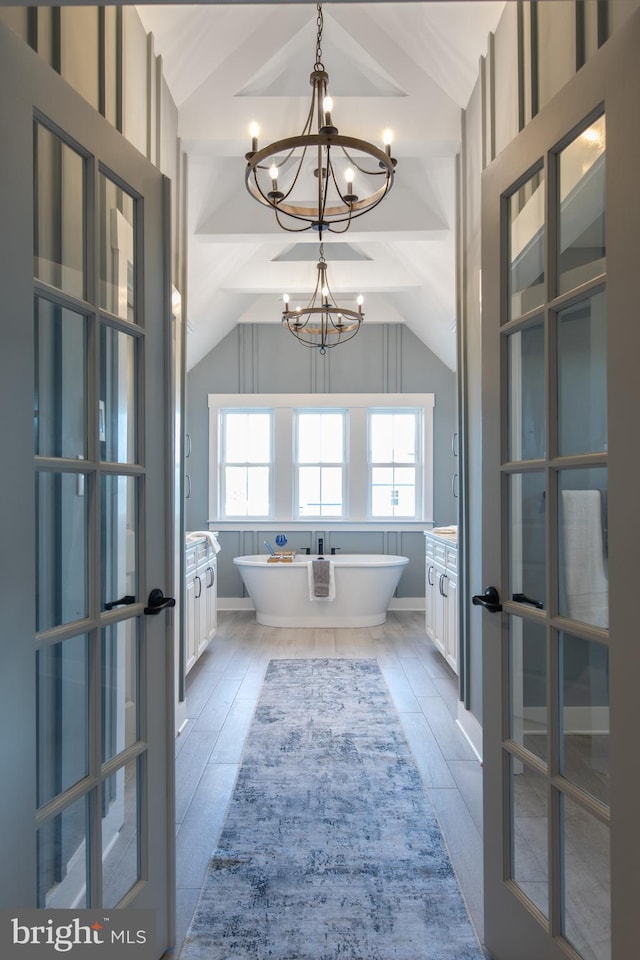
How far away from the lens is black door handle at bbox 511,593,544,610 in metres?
1.47

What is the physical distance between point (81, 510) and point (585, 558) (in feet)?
3.83

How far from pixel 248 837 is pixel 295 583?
341 cm

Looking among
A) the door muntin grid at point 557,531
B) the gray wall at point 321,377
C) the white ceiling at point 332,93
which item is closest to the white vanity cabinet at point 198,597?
the gray wall at point 321,377

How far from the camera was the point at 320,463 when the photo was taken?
21.9 feet

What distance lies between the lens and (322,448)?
263 inches

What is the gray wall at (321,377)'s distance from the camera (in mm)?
6535

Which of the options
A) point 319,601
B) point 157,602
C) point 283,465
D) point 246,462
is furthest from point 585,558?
point 246,462

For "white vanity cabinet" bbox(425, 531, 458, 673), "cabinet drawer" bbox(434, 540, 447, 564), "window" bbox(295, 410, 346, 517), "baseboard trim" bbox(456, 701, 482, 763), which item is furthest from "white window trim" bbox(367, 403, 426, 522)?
"baseboard trim" bbox(456, 701, 482, 763)

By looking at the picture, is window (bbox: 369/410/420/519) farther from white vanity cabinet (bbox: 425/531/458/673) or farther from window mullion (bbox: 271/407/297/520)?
white vanity cabinet (bbox: 425/531/458/673)

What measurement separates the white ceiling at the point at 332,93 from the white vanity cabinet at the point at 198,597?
7.24 feet

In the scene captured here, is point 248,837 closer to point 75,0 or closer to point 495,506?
point 495,506

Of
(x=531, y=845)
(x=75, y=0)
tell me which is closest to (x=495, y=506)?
(x=531, y=845)

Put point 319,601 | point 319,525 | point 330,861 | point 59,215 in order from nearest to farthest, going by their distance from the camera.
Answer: point 59,215 < point 330,861 < point 319,601 < point 319,525

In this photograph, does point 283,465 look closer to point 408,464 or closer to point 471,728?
point 408,464
